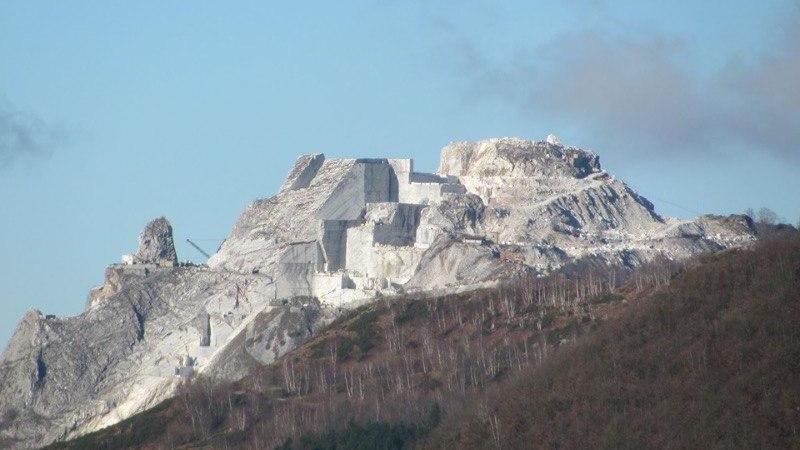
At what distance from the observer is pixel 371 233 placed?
12025cm

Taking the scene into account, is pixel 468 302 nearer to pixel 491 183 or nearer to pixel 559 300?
pixel 559 300

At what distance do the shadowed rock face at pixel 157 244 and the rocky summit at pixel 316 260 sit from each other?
7 cm

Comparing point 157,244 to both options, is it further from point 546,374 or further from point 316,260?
point 546,374

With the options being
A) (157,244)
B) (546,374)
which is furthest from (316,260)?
(546,374)

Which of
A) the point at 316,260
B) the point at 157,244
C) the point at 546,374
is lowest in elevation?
the point at 546,374

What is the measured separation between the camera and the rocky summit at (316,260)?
373 ft

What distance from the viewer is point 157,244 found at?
130500 mm

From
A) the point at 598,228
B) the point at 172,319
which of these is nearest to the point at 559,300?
the point at 598,228

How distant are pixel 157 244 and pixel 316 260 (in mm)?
12608

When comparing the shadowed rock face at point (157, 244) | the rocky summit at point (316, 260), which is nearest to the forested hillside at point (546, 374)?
the rocky summit at point (316, 260)

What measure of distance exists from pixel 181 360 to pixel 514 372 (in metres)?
37.0

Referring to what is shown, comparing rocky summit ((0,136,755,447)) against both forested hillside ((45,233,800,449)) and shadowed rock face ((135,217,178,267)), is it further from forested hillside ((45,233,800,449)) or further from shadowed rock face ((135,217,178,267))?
forested hillside ((45,233,800,449))

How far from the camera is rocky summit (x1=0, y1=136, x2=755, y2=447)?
114 meters

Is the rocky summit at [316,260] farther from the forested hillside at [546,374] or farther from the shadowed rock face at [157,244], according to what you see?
the forested hillside at [546,374]
